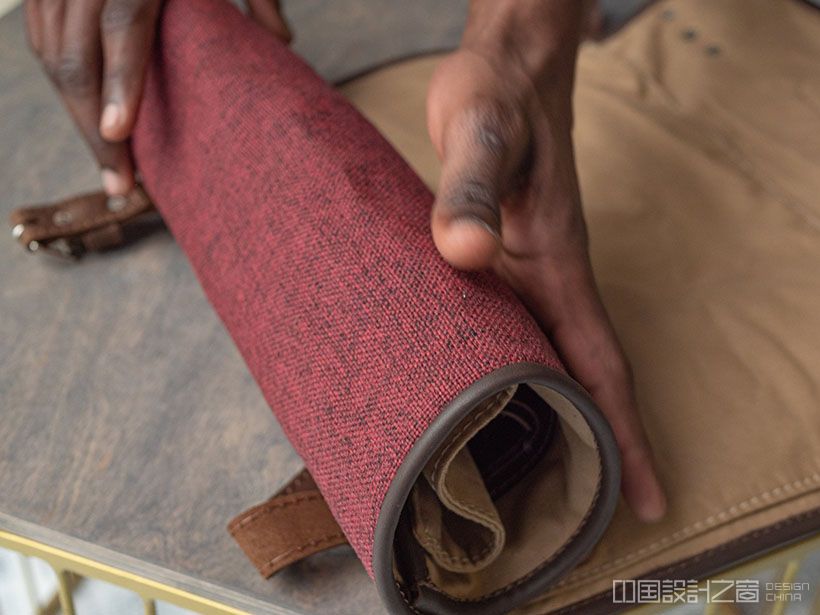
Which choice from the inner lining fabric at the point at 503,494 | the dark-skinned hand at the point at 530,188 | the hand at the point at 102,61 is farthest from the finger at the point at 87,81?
the inner lining fabric at the point at 503,494

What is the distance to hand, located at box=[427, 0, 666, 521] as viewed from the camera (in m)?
0.57

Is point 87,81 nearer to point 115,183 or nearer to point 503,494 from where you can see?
point 115,183

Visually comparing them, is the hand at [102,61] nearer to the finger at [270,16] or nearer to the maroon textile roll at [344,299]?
the maroon textile roll at [344,299]

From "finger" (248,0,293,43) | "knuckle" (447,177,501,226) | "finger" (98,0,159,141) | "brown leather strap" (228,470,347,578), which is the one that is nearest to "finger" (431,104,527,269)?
"knuckle" (447,177,501,226)

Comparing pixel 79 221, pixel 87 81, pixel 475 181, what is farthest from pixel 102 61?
pixel 475 181

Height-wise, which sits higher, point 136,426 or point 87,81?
point 87,81

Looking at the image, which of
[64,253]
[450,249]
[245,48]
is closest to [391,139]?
[245,48]

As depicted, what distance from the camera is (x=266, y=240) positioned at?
0.60 m

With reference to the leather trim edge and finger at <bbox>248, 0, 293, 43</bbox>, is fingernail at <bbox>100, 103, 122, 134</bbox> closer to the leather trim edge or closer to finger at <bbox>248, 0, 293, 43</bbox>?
finger at <bbox>248, 0, 293, 43</bbox>

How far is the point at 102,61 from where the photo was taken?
802 millimetres

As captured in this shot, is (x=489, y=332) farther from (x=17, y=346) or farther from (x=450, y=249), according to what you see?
(x=17, y=346)

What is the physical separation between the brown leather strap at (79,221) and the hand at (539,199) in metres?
0.35

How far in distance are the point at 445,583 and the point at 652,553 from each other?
13 cm

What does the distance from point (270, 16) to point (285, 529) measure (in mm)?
525
